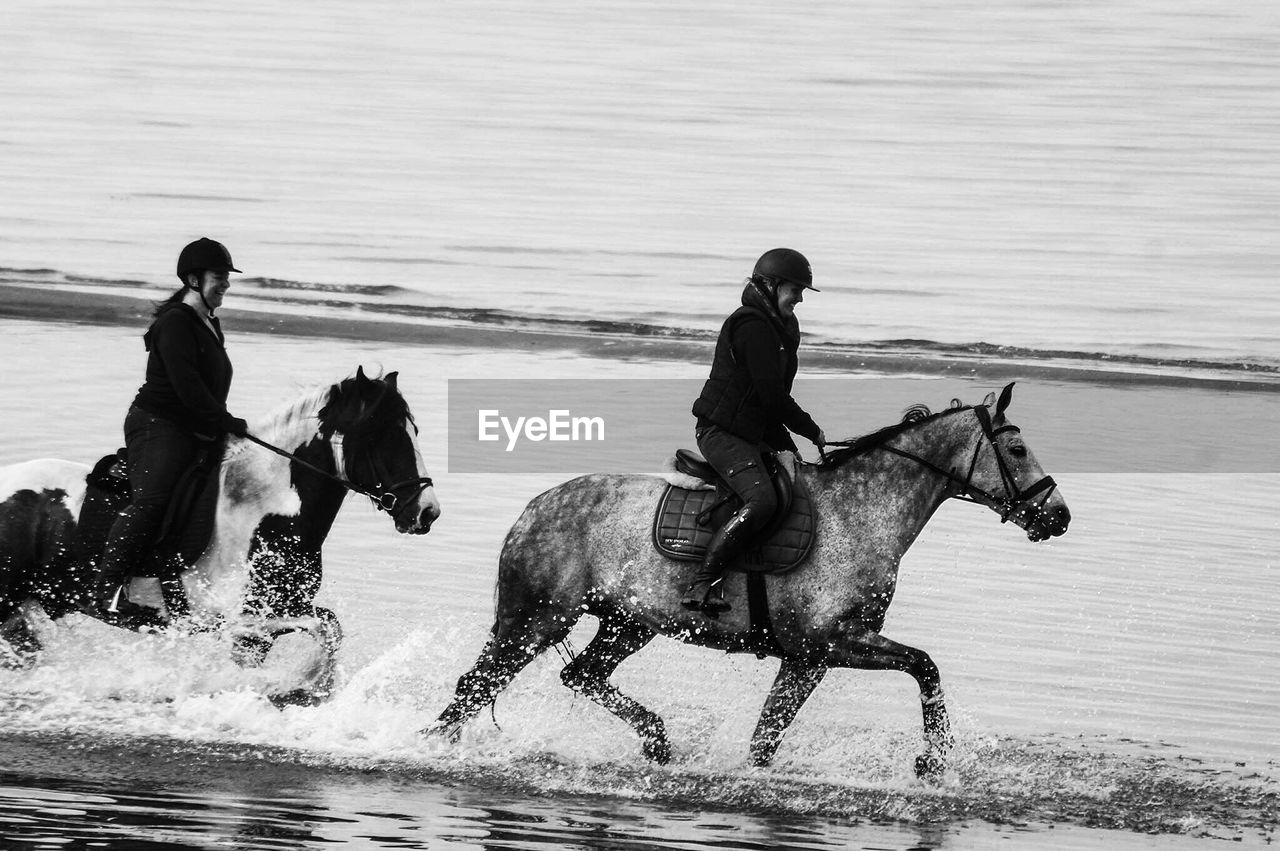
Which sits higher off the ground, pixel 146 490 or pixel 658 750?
pixel 146 490

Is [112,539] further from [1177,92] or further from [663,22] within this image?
[663,22]

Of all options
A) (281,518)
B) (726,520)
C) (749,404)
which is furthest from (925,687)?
(281,518)

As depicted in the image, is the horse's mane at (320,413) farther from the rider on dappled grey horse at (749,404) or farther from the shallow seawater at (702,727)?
the rider on dappled grey horse at (749,404)

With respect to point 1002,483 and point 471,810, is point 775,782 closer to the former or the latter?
point 471,810

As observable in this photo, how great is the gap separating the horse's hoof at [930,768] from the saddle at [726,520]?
3.51 feet

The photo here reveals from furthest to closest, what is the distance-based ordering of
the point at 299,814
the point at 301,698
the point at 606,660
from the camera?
the point at 606,660
the point at 301,698
the point at 299,814

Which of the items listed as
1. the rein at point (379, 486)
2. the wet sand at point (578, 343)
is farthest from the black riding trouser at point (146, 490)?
the wet sand at point (578, 343)

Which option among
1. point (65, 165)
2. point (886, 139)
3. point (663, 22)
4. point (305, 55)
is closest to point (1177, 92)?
point (886, 139)

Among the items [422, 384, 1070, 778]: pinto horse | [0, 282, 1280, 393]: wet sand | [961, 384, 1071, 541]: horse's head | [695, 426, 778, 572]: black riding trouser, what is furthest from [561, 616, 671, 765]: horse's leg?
[0, 282, 1280, 393]: wet sand

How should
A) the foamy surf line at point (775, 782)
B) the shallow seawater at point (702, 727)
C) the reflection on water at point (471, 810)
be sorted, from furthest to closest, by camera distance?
the foamy surf line at point (775, 782), the shallow seawater at point (702, 727), the reflection on water at point (471, 810)

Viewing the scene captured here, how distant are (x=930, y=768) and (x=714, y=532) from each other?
145 centimetres

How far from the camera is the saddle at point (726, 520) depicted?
9.45m

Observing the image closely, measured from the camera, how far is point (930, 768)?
919cm

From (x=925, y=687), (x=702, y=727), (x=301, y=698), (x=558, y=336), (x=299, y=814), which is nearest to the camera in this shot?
(x=299, y=814)
